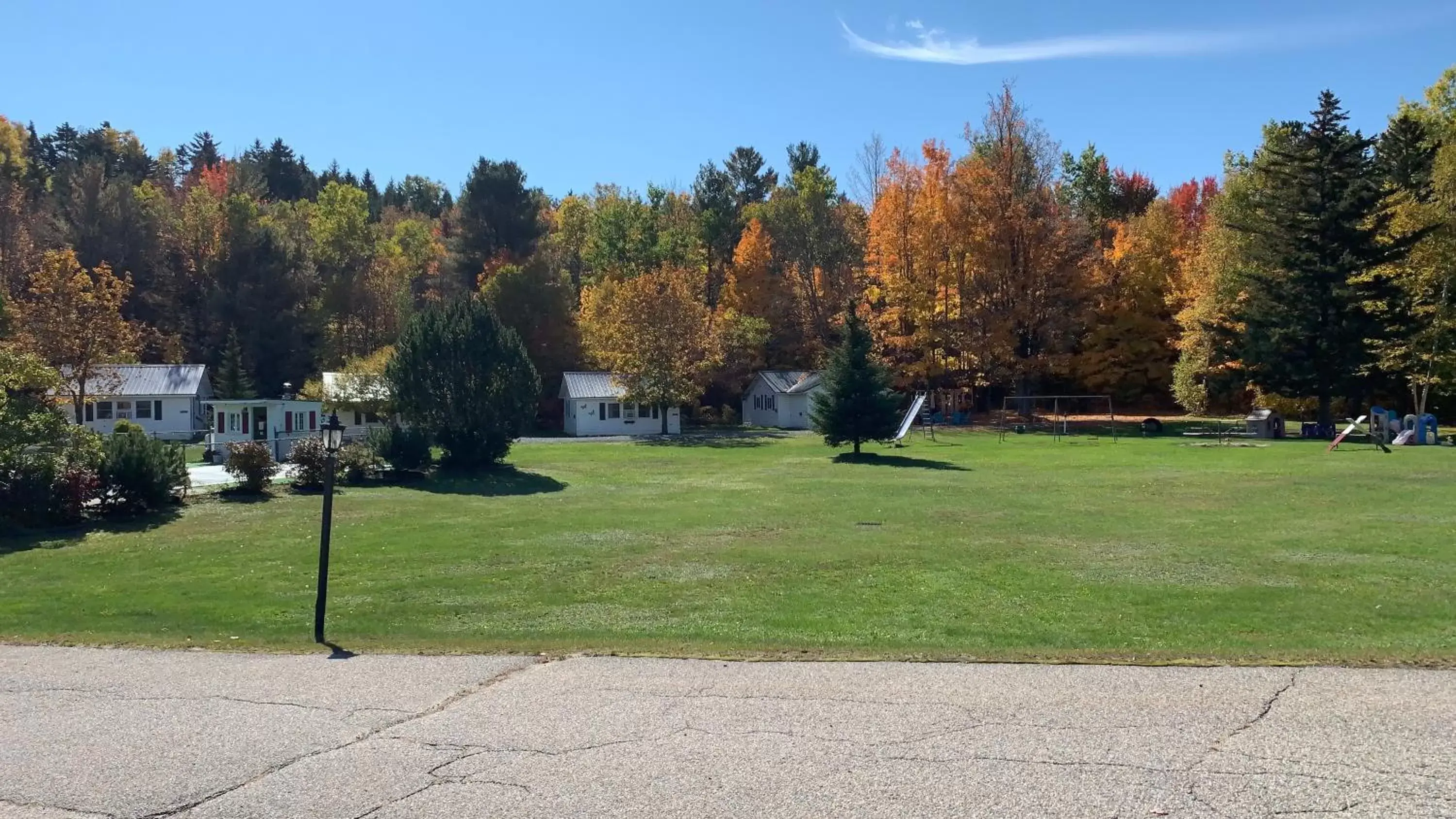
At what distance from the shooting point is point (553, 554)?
1677 cm

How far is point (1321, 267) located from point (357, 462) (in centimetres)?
4503

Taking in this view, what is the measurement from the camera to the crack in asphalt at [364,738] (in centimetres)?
523

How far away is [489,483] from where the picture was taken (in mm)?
30969

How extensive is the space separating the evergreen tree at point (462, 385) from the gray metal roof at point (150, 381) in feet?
75.7

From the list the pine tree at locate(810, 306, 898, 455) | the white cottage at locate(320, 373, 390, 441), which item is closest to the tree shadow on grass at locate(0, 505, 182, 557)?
the white cottage at locate(320, 373, 390, 441)

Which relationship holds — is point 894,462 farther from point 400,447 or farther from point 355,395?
point 355,395

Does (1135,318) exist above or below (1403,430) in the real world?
above

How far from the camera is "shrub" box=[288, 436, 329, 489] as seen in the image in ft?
93.7

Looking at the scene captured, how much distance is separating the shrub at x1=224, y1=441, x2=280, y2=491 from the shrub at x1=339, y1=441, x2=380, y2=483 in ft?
9.20

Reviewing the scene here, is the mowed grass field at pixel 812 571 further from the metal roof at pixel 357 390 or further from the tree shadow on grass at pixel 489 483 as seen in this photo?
the metal roof at pixel 357 390

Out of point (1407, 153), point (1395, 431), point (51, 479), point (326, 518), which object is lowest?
point (51, 479)

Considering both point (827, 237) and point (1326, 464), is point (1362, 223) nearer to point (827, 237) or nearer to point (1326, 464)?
point (1326, 464)

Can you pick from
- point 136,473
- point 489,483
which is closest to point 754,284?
point 489,483

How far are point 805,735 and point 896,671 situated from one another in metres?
2.03
